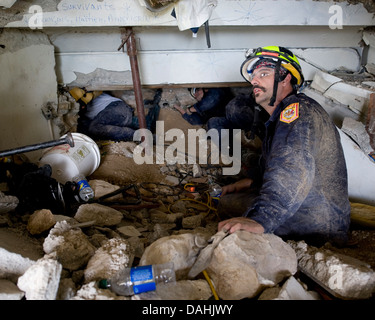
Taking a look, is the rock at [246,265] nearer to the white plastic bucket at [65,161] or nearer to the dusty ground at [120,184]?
the dusty ground at [120,184]

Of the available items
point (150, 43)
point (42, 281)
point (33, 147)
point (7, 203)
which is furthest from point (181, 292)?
point (150, 43)

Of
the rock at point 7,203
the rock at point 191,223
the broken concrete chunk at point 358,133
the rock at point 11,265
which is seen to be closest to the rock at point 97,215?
the rock at point 7,203

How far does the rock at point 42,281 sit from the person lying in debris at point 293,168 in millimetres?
813

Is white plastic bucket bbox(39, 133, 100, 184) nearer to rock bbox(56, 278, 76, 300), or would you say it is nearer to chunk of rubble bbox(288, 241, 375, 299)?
rock bbox(56, 278, 76, 300)

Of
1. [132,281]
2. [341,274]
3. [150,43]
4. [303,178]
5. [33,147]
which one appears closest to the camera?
[132,281]

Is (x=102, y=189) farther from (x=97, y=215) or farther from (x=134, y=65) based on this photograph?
(x=134, y=65)

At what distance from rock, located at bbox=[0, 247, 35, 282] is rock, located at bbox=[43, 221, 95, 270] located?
15 cm

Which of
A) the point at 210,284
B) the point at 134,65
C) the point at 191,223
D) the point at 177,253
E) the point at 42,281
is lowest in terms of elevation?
the point at 191,223

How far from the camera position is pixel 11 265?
1429 mm

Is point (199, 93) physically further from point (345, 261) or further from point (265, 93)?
point (345, 261)

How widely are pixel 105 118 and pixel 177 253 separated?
357cm

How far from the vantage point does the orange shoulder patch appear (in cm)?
190

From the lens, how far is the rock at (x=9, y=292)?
1234mm

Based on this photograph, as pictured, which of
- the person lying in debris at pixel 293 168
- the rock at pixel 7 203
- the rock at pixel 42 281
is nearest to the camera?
the rock at pixel 42 281
